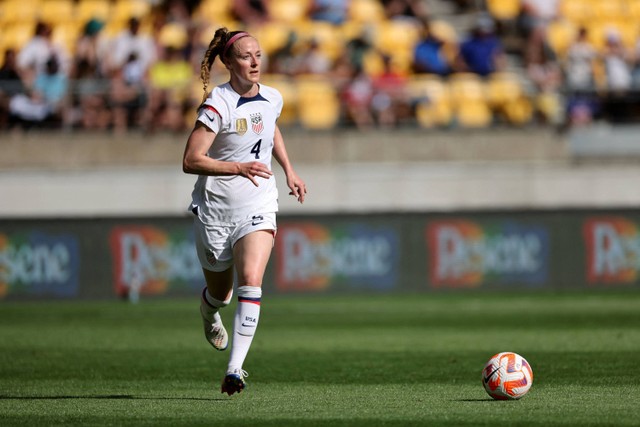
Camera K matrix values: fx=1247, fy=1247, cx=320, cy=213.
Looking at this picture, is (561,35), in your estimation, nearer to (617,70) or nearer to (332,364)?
(617,70)

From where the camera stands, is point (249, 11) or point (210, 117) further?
point (249, 11)

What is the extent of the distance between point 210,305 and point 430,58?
14549 millimetres

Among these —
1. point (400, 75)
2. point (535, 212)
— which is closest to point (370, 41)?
point (400, 75)

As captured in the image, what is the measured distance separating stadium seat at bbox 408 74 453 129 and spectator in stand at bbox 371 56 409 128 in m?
0.21

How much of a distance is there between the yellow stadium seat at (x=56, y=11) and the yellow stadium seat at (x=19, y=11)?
0.50ft

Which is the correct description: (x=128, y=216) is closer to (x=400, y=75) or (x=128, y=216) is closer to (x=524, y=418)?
(x=400, y=75)

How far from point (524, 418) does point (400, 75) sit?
1561 centimetres

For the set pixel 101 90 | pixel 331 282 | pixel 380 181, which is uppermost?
pixel 101 90

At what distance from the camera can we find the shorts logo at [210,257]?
8836 millimetres

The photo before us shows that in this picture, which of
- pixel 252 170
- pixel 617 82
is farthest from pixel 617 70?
pixel 252 170

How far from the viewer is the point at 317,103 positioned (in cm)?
2244

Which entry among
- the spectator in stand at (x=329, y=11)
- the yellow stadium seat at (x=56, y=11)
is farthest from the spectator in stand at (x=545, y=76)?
the yellow stadium seat at (x=56, y=11)

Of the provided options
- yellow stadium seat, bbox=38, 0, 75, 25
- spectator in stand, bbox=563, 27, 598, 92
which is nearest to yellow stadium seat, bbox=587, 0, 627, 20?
→ spectator in stand, bbox=563, 27, 598, 92

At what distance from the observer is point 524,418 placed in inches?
287
